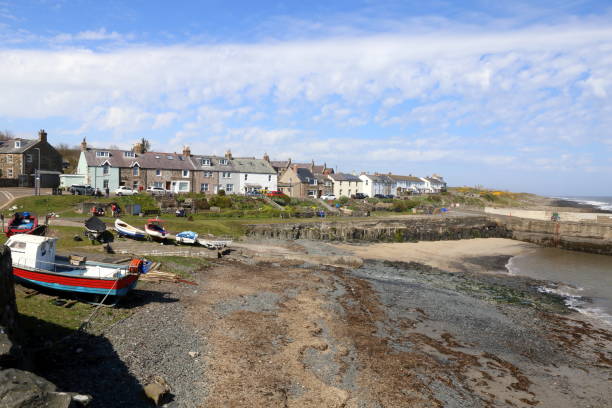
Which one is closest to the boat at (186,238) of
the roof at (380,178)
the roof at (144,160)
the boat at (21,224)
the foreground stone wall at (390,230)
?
the boat at (21,224)

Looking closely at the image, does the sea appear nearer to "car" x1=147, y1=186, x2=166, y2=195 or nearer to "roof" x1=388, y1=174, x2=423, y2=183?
"car" x1=147, y1=186, x2=166, y2=195

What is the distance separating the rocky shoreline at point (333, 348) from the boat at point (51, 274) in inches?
60.4

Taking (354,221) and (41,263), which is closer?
(41,263)

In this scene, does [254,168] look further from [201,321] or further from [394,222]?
[201,321]

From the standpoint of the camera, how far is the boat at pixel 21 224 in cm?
2770

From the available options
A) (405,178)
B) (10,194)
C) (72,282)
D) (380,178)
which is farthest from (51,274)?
(405,178)

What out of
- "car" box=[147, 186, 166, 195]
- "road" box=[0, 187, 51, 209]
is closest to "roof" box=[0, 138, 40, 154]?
"road" box=[0, 187, 51, 209]

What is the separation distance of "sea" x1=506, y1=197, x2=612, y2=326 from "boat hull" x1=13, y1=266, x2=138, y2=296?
Result: 26.8 metres

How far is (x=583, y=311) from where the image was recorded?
26.4m

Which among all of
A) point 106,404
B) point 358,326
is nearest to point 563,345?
point 358,326

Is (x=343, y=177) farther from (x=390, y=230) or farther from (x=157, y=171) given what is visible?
(x=157, y=171)

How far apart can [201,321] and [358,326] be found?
287 inches

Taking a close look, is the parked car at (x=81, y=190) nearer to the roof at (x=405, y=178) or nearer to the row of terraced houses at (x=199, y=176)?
the row of terraced houses at (x=199, y=176)

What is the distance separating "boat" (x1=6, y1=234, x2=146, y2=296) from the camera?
18.1 meters
